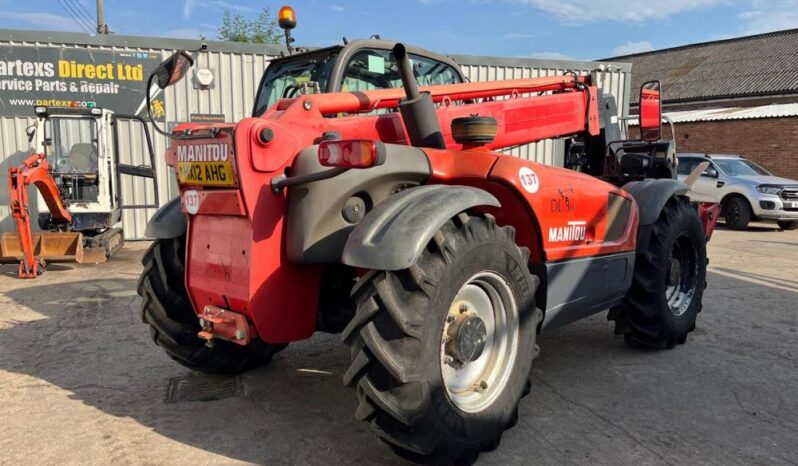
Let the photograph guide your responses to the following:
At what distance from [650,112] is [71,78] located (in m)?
9.26

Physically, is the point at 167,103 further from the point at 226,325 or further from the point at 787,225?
the point at 787,225

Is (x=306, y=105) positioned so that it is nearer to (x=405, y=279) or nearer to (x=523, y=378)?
(x=405, y=279)

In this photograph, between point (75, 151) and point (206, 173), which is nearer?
point (206, 173)

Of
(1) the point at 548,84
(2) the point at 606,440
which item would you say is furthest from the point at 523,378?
(1) the point at 548,84

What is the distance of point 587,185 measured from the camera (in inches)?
143

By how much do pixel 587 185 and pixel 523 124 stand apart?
71 centimetres

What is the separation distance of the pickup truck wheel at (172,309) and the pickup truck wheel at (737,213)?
12442 mm

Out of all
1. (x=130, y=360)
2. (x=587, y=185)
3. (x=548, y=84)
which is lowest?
(x=130, y=360)

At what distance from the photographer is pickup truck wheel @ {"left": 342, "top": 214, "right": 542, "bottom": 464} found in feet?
7.70

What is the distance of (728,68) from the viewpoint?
96.4ft

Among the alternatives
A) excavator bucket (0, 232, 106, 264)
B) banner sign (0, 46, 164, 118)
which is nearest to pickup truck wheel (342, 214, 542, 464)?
excavator bucket (0, 232, 106, 264)

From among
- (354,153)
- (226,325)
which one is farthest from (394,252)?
(226,325)

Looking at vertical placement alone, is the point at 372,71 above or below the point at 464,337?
above

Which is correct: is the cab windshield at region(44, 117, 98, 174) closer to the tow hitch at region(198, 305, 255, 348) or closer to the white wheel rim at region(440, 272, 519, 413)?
the tow hitch at region(198, 305, 255, 348)
